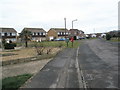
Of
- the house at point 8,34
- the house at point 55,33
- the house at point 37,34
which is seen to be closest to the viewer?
the house at point 8,34

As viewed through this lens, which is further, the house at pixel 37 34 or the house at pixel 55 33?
the house at pixel 55 33

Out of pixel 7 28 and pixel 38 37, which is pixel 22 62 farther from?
pixel 38 37

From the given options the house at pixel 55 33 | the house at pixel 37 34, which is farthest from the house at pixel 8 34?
the house at pixel 55 33

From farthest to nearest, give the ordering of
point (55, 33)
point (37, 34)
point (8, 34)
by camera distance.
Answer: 1. point (55, 33)
2. point (37, 34)
3. point (8, 34)

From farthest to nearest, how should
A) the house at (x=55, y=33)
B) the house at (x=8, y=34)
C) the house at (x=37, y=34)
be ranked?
the house at (x=55, y=33), the house at (x=37, y=34), the house at (x=8, y=34)

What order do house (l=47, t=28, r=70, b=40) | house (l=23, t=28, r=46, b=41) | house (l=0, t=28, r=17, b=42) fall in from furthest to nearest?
house (l=47, t=28, r=70, b=40)
house (l=23, t=28, r=46, b=41)
house (l=0, t=28, r=17, b=42)

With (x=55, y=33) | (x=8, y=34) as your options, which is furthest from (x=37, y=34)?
(x=8, y=34)

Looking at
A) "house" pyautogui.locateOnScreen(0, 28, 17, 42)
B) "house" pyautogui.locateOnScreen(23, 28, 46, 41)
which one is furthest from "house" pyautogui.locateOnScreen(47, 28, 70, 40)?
"house" pyautogui.locateOnScreen(0, 28, 17, 42)

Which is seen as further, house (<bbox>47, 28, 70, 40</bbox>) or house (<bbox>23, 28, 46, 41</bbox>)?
house (<bbox>47, 28, 70, 40</bbox>)

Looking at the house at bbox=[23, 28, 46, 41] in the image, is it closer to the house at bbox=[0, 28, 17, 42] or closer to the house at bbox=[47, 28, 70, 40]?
the house at bbox=[47, 28, 70, 40]

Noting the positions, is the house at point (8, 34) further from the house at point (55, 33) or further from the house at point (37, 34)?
the house at point (55, 33)

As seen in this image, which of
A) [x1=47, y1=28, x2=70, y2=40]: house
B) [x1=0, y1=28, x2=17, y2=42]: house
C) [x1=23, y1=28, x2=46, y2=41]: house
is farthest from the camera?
[x1=47, y1=28, x2=70, y2=40]: house

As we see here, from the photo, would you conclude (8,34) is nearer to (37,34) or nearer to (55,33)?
(37,34)

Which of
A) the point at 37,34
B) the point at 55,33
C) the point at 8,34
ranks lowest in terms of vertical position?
the point at 8,34
